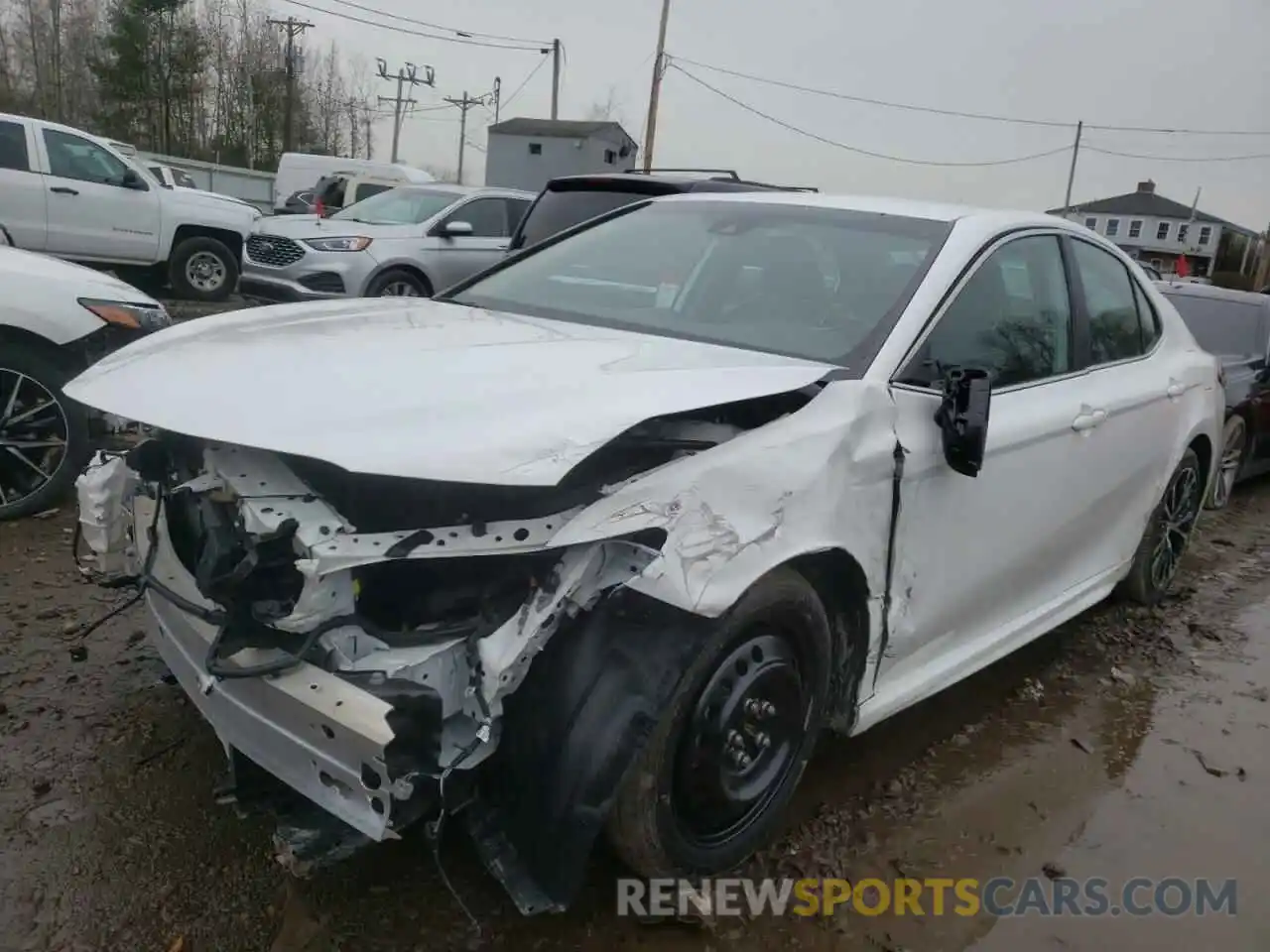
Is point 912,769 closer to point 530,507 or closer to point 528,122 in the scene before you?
point 530,507

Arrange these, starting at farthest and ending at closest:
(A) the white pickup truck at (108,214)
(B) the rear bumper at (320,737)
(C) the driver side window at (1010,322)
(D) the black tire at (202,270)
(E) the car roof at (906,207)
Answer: (D) the black tire at (202,270)
(A) the white pickup truck at (108,214)
(E) the car roof at (906,207)
(C) the driver side window at (1010,322)
(B) the rear bumper at (320,737)

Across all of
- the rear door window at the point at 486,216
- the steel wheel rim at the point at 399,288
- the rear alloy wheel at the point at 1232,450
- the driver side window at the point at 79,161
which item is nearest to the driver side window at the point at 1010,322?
the rear alloy wheel at the point at 1232,450

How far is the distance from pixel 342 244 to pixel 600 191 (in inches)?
176

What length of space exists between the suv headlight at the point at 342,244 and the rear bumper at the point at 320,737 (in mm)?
8651

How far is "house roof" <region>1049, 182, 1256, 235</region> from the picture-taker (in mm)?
72188

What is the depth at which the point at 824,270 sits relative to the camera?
304cm

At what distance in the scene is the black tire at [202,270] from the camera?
11.7m

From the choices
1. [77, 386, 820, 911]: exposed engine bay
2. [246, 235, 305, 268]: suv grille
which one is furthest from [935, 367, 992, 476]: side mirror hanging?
[246, 235, 305, 268]: suv grille

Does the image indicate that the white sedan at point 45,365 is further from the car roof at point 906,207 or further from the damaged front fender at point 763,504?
the damaged front fender at point 763,504

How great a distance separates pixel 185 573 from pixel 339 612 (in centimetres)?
65

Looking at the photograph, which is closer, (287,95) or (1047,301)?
(1047,301)

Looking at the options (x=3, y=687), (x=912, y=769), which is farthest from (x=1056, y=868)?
(x=3, y=687)

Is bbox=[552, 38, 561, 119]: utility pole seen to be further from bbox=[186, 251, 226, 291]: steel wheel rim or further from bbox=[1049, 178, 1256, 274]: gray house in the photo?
bbox=[1049, 178, 1256, 274]: gray house

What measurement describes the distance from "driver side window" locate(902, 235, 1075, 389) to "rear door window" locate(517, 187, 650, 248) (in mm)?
3641
